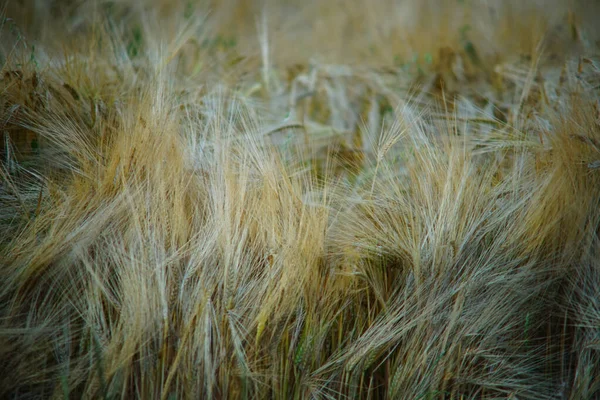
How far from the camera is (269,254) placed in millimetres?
1236

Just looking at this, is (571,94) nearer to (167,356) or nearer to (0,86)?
(167,356)

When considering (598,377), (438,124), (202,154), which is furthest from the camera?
(438,124)

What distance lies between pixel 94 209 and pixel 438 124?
1.06m

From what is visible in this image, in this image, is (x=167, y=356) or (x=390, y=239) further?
(x=390, y=239)

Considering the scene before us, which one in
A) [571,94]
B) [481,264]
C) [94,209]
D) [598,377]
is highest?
[571,94]

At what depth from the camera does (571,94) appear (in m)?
1.64

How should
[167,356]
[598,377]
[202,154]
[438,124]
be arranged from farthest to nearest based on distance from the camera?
[438,124] < [202,154] < [598,377] < [167,356]

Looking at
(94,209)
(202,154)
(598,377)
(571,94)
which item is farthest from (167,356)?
(571,94)

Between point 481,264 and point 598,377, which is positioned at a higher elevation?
point 481,264

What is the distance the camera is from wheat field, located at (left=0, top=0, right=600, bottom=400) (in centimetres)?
111

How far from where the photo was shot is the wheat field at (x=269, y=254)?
3.65 feet

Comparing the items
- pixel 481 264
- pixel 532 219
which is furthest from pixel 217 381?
pixel 532 219

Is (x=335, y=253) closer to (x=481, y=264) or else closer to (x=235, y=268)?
(x=235, y=268)

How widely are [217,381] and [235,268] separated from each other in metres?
0.26
